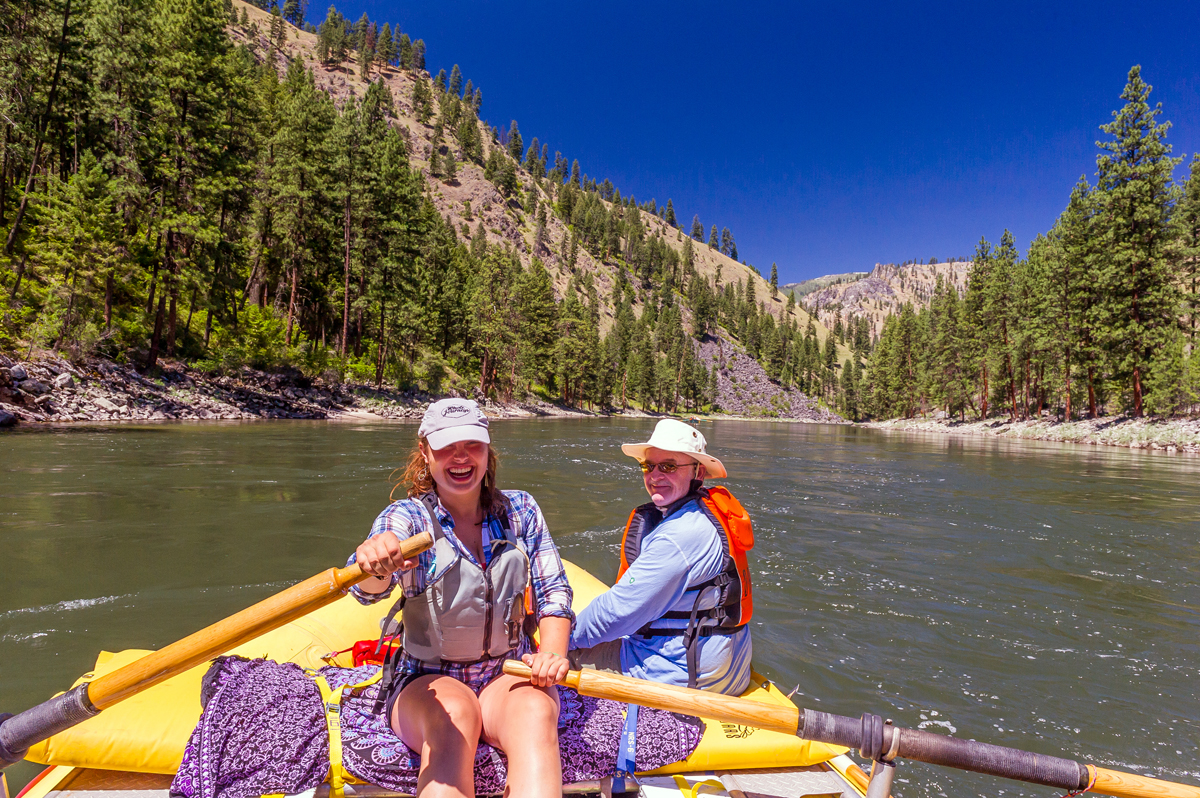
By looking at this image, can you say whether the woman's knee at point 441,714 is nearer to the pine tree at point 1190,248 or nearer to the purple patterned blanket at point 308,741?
the purple patterned blanket at point 308,741

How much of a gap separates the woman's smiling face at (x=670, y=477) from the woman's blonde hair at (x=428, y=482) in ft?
2.79

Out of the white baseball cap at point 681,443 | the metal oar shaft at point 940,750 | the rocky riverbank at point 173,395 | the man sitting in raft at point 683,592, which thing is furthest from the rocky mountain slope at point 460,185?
the metal oar shaft at point 940,750

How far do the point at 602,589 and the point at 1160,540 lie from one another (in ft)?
31.3

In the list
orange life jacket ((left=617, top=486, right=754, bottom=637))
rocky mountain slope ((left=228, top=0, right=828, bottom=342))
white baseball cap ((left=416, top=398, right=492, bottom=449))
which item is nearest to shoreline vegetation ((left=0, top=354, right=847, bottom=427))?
white baseball cap ((left=416, top=398, right=492, bottom=449))

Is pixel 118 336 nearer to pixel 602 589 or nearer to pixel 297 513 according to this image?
pixel 297 513

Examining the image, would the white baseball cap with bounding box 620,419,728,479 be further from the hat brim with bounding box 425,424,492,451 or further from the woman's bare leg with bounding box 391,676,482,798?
the woman's bare leg with bounding box 391,676,482,798

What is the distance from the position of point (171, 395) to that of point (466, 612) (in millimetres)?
23699

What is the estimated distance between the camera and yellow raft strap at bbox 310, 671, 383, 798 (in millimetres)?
2355

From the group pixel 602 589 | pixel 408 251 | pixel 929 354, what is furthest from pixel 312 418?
pixel 929 354

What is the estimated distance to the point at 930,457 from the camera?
74.5ft

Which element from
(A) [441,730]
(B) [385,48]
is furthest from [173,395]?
(B) [385,48]

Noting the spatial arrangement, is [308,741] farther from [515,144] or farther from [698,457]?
[515,144]

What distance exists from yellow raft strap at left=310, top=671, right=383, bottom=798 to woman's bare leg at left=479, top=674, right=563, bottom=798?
631 mm

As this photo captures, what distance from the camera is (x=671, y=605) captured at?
9.72 ft
